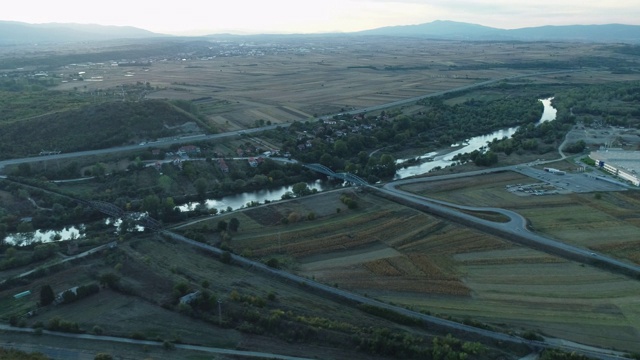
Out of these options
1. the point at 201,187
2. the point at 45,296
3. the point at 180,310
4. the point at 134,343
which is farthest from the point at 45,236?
the point at 134,343

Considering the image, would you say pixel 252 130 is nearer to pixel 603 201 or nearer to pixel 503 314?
pixel 603 201

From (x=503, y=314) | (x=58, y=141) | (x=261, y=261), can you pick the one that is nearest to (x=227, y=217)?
(x=261, y=261)


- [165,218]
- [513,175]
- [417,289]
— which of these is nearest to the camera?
[417,289]

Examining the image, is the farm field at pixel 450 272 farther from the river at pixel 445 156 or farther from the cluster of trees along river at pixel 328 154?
the river at pixel 445 156

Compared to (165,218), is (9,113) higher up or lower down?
higher up

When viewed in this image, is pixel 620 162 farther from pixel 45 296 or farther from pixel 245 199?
pixel 45 296

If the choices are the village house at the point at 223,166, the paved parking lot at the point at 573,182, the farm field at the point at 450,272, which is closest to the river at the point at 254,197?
the village house at the point at 223,166

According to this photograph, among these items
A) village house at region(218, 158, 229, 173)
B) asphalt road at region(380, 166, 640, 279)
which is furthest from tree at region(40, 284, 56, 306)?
asphalt road at region(380, 166, 640, 279)
